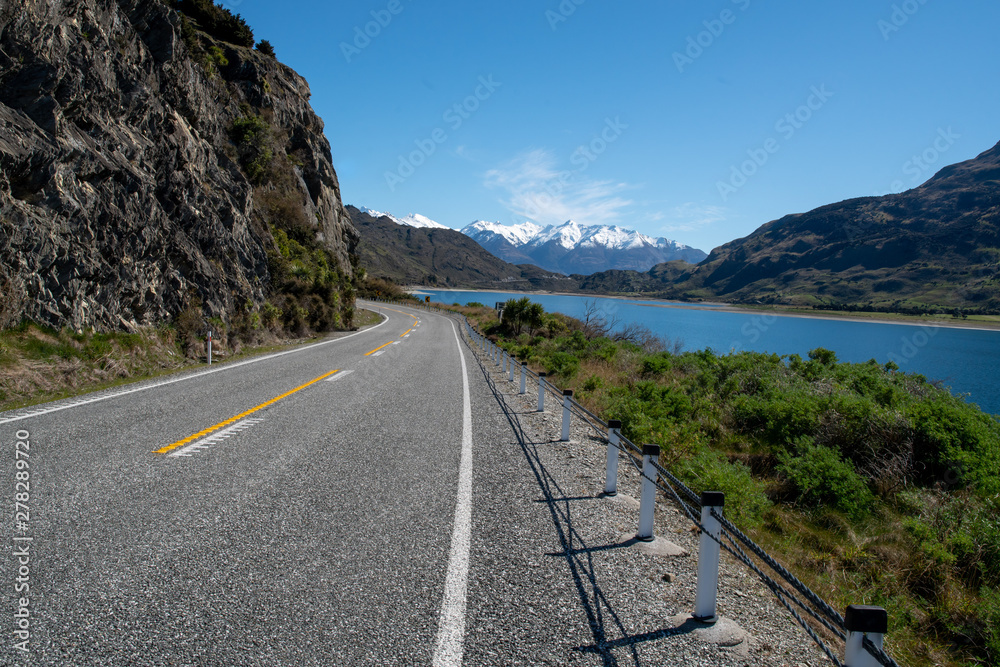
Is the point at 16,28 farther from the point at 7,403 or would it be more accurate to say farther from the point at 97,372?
the point at 7,403

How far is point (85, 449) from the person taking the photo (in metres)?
5.43

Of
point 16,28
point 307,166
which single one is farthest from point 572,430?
point 307,166

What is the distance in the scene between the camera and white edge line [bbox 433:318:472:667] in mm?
2613

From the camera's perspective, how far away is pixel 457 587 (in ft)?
10.6

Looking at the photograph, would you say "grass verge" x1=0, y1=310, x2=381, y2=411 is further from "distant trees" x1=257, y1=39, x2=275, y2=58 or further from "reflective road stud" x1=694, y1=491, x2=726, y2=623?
"distant trees" x1=257, y1=39, x2=275, y2=58

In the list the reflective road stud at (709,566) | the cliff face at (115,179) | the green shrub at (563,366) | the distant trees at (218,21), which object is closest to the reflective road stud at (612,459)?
the reflective road stud at (709,566)

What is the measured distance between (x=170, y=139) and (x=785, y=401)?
17764 mm

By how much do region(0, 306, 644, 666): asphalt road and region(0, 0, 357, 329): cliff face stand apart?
4931 mm

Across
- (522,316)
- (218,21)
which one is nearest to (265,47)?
(218,21)

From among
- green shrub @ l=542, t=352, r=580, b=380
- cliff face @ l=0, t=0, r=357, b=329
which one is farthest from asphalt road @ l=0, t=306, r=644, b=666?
green shrub @ l=542, t=352, r=580, b=380

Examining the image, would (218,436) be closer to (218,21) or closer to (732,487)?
(732,487)

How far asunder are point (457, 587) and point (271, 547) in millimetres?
1428

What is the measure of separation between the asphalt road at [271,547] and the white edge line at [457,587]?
0.04ft

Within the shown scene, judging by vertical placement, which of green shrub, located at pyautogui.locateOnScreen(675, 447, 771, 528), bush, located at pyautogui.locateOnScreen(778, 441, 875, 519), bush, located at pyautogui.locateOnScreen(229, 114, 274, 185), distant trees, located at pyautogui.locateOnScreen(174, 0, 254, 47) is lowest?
bush, located at pyautogui.locateOnScreen(778, 441, 875, 519)
